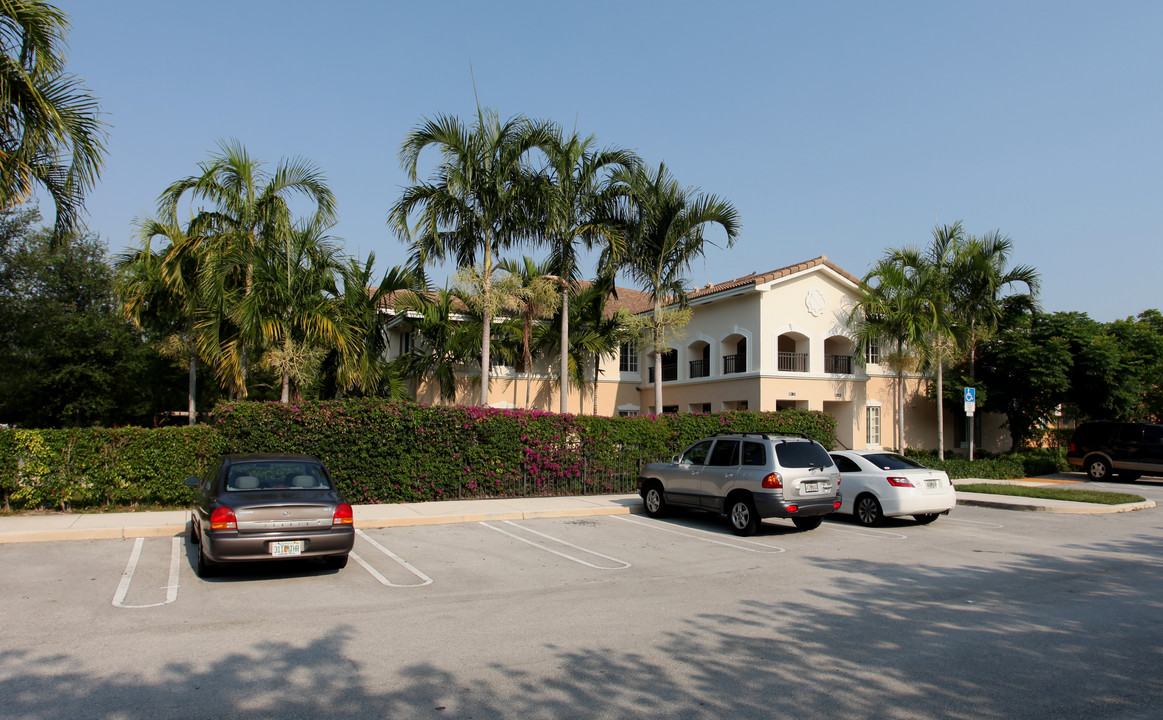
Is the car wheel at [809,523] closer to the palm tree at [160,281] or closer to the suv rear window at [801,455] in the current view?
the suv rear window at [801,455]

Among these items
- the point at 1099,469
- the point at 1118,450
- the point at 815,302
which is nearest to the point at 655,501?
the point at 815,302

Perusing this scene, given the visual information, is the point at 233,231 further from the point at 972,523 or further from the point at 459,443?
the point at 972,523

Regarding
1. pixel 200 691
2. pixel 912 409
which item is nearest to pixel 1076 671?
pixel 200 691

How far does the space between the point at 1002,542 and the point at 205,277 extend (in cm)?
1666

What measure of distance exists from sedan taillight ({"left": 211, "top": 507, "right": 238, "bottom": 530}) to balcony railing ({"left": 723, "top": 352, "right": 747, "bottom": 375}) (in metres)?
23.6

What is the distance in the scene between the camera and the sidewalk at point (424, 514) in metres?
11.7

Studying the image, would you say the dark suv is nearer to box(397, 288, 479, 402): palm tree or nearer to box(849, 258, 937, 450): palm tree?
box(849, 258, 937, 450): palm tree

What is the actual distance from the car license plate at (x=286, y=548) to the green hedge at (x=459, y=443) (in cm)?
677

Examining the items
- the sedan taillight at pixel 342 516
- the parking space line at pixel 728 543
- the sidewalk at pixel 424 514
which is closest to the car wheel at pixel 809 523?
the parking space line at pixel 728 543

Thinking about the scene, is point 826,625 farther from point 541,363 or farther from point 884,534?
point 541,363

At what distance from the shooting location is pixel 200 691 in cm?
523

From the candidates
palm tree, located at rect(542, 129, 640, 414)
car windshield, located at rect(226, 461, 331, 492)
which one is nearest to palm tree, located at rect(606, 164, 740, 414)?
palm tree, located at rect(542, 129, 640, 414)

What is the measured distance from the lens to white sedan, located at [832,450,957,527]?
13.6 meters

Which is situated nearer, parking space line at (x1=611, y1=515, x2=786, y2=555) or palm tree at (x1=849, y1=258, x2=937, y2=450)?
parking space line at (x1=611, y1=515, x2=786, y2=555)
